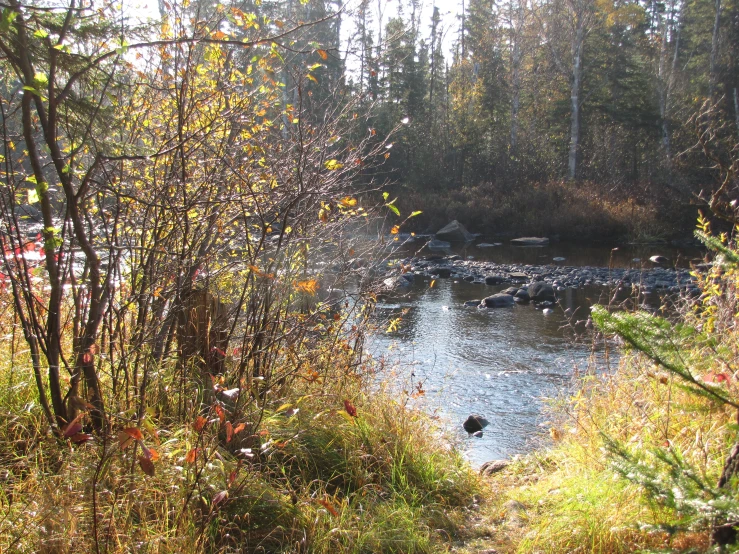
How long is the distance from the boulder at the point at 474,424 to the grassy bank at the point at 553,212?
18.4 m

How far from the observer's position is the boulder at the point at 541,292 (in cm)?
1336

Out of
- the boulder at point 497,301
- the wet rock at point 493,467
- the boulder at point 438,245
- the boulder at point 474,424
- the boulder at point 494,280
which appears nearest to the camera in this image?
the wet rock at point 493,467

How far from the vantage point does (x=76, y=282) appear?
2.92 metres

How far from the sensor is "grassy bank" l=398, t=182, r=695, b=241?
2372cm

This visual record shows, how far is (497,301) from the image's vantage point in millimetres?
12977

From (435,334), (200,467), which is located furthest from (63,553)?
(435,334)

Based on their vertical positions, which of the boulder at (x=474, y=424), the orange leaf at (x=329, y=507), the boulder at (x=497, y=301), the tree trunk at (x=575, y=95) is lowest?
the boulder at (x=474, y=424)

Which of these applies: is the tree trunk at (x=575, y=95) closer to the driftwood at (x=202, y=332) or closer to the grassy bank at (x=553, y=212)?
the grassy bank at (x=553, y=212)

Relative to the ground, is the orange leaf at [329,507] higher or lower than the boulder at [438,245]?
higher

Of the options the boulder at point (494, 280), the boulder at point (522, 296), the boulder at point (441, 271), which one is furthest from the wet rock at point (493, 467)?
the boulder at point (441, 271)

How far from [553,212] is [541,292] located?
43.0 ft

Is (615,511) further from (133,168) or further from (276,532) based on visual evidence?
(133,168)

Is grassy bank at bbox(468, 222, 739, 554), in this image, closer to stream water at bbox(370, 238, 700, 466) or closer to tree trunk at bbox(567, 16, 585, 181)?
stream water at bbox(370, 238, 700, 466)

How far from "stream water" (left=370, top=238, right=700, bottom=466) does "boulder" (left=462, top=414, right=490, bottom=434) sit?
75 mm
